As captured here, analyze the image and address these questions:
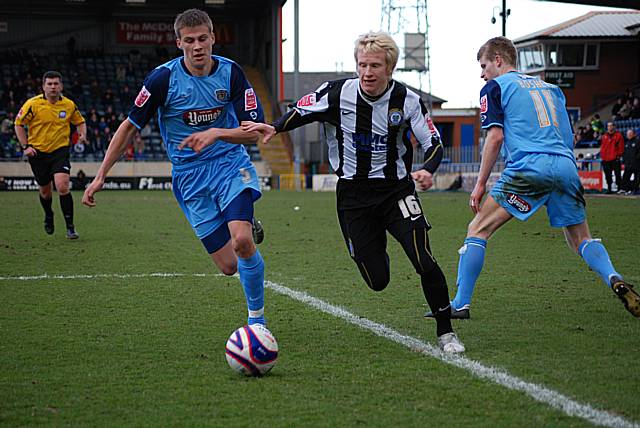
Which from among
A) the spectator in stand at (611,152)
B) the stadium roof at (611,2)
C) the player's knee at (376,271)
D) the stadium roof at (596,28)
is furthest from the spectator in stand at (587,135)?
the player's knee at (376,271)

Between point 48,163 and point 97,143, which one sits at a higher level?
point 48,163

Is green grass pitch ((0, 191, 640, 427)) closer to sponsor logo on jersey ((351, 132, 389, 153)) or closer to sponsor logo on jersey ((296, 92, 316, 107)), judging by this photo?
sponsor logo on jersey ((351, 132, 389, 153))

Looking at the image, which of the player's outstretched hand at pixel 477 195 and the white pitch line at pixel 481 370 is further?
the player's outstretched hand at pixel 477 195

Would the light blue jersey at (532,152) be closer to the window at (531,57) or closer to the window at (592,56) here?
the window at (531,57)

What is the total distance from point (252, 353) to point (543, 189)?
2.54 meters

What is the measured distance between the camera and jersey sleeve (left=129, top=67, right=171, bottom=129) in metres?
6.01

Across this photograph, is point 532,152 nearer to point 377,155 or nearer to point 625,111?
point 377,155

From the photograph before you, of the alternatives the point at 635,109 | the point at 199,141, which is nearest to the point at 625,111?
the point at 635,109

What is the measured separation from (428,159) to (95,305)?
3252 millimetres

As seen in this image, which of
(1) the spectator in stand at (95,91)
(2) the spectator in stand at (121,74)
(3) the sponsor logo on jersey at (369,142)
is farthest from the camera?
(2) the spectator in stand at (121,74)

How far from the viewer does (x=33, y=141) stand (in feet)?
43.3

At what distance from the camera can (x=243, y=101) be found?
19.9 feet

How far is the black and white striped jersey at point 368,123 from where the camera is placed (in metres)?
5.72

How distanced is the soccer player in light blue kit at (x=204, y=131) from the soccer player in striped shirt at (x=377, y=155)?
0.44 m
